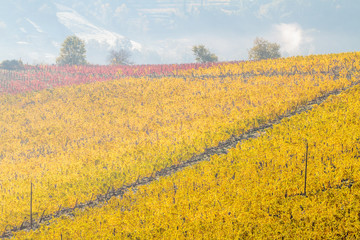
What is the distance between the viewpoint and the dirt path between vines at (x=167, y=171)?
37.8 feet

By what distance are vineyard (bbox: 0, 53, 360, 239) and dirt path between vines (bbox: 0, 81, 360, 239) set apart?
0.25 feet

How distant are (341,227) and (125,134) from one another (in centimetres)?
1422

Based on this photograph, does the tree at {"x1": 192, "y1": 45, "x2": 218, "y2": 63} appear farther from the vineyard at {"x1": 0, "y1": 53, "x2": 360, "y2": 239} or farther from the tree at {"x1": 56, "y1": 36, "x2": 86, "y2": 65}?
the vineyard at {"x1": 0, "y1": 53, "x2": 360, "y2": 239}

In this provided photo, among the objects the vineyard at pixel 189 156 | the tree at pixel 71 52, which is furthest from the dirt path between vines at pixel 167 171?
the tree at pixel 71 52

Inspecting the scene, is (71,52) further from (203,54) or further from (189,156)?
(189,156)

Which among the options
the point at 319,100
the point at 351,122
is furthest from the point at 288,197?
the point at 319,100

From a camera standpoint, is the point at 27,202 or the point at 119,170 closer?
the point at 27,202

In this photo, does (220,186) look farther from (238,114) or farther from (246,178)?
(238,114)

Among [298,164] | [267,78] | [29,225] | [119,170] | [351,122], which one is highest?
[267,78]

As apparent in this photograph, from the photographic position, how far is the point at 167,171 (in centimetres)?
1390

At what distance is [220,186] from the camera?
10.4 meters

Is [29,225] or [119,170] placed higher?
[119,170]

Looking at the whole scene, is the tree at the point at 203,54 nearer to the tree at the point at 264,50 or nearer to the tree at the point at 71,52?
the tree at the point at 264,50

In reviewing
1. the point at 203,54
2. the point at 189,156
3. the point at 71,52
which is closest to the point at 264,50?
the point at 203,54
